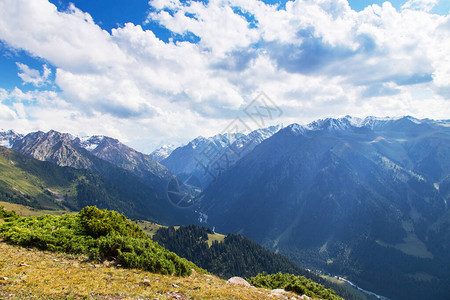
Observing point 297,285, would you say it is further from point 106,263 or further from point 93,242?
point 93,242

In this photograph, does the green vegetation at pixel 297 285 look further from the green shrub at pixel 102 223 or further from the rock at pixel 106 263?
the rock at pixel 106 263

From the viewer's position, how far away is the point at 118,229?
3131cm

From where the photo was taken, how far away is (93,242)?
85.1ft

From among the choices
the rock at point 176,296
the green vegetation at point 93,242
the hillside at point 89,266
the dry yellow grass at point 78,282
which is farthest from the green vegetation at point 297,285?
the rock at point 176,296

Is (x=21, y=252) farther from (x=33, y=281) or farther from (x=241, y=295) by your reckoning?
(x=241, y=295)

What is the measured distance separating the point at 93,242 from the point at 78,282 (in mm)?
8895

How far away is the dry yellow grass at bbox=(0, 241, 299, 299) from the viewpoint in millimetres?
15844

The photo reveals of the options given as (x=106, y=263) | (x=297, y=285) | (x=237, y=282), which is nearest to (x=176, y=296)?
(x=106, y=263)

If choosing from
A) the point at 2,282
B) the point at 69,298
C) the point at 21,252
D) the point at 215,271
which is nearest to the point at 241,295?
the point at 69,298

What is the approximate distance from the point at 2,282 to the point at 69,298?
4.80 m

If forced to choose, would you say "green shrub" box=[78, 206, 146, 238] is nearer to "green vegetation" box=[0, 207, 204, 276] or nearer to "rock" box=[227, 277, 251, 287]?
"green vegetation" box=[0, 207, 204, 276]

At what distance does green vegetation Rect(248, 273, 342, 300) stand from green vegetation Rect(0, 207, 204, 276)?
14.5 m

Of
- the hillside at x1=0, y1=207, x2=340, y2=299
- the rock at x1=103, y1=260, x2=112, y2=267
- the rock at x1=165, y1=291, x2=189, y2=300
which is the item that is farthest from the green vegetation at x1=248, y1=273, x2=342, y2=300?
the rock at x1=103, y1=260, x2=112, y2=267

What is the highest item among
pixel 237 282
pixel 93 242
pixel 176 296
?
pixel 93 242
